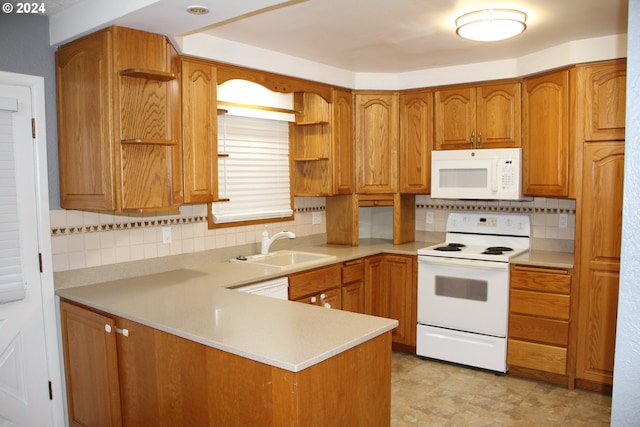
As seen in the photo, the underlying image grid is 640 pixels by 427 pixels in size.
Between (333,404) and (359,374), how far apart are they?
0.18m

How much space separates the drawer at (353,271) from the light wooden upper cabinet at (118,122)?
61.7 inches

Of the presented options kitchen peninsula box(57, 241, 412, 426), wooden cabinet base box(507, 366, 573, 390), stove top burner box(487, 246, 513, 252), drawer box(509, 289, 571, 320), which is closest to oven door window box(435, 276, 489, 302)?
drawer box(509, 289, 571, 320)

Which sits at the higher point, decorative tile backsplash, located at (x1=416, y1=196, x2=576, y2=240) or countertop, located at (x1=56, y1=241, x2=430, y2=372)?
decorative tile backsplash, located at (x1=416, y1=196, x2=576, y2=240)

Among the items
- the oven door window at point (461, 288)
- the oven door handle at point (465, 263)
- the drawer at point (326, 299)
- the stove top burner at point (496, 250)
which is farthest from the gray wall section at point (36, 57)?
the stove top burner at point (496, 250)

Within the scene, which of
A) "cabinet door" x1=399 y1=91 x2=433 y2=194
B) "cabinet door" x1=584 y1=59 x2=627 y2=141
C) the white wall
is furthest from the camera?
"cabinet door" x1=399 y1=91 x2=433 y2=194

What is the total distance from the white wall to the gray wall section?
2790mm

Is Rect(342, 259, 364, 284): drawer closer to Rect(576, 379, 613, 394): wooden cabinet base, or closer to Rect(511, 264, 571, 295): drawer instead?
Rect(511, 264, 571, 295): drawer

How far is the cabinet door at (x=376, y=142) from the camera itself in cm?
432

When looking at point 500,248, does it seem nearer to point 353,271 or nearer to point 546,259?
point 546,259

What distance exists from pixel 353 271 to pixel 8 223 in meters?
2.38

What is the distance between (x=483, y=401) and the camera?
3287 mm

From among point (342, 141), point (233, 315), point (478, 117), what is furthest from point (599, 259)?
point (233, 315)

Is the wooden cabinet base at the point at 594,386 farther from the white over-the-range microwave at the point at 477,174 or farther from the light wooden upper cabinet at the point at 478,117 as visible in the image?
the light wooden upper cabinet at the point at 478,117

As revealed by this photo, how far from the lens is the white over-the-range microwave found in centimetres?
380
